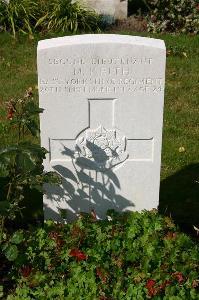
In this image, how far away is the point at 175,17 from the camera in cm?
944

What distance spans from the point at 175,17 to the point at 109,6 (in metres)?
1.13

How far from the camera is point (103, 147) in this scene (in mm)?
4223

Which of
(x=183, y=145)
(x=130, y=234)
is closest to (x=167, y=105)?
(x=183, y=145)

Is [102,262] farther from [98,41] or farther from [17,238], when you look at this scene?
[98,41]

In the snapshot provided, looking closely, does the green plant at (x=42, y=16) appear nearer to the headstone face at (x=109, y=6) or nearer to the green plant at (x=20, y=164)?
the headstone face at (x=109, y=6)

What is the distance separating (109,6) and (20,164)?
21.9ft

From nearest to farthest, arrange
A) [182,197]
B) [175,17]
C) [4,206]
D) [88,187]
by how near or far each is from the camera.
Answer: [4,206] < [88,187] < [182,197] < [175,17]

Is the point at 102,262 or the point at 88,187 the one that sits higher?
the point at 88,187

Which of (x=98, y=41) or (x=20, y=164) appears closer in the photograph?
(x=20, y=164)

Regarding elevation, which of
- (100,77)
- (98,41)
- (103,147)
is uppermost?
(98,41)

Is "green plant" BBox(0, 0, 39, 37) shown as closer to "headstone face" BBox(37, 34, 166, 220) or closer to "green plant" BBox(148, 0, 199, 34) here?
"green plant" BBox(148, 0, 199, 34)

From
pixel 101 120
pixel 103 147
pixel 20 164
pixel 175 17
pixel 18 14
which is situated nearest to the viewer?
pixel 20 164

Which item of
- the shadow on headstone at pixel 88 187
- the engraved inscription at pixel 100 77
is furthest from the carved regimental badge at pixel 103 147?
the engraved inscription at pixel 100 77

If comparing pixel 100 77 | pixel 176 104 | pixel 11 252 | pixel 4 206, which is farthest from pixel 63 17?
pixel 11 252
